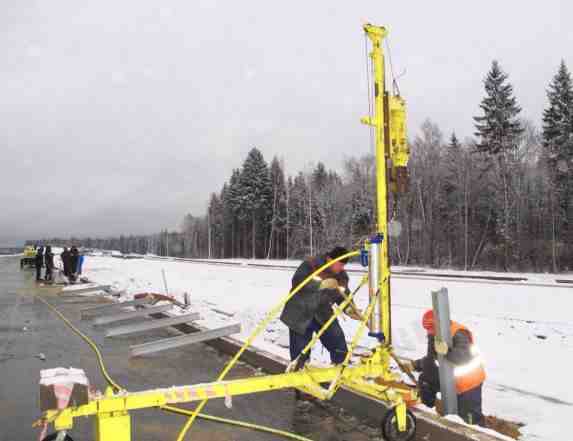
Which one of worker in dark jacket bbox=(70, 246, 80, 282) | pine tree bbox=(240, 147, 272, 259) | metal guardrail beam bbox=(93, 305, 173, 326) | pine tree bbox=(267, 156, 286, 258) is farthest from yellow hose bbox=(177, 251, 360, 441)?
pine tree bbox=(240, 147, 272, 259)

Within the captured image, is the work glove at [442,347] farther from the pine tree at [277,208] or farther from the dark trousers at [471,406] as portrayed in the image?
the pine tree at [277,208]

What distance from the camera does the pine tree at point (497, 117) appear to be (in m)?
36.8

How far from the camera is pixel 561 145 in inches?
1342

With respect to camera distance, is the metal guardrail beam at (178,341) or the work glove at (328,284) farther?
the metal guardrail beam at (178,341)

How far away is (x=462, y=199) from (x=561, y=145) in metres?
11.3

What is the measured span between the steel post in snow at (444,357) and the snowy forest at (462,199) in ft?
69.8

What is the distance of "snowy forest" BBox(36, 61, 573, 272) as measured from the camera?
35.7m

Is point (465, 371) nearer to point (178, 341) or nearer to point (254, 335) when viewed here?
point (254, 335)

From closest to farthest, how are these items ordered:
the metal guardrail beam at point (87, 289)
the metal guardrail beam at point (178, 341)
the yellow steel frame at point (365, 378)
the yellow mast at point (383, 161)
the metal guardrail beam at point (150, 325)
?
the yellow steel frame at point (365, 378) < the yellow mast at point (383, 161) < the metal guardrail beam at point (178, 341) < the metal guardrail beam at point (150, 325) < the metal guardrail beam at point (87, 289)

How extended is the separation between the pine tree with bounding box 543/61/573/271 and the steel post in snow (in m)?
33.6

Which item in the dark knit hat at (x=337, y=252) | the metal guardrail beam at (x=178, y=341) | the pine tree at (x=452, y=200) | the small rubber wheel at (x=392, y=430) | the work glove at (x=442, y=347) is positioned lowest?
the small rubber wheel at (x=392, y=430)

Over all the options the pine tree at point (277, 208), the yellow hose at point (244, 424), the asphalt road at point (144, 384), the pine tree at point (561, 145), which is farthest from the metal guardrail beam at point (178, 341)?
the pine tree at point (277, 208)

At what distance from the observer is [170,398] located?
374cm

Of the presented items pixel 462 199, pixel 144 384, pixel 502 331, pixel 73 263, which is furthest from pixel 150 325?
pixel 462 199
